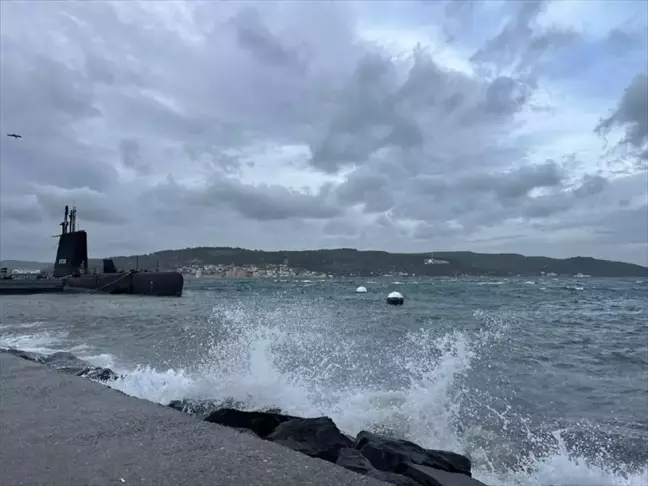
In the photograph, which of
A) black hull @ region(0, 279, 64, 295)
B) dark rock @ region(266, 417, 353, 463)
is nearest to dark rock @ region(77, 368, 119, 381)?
dark rock @ region(266, 417, 353, 463)

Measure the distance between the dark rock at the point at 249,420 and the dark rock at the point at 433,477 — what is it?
1668mm

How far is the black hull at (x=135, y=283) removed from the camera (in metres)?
55.6

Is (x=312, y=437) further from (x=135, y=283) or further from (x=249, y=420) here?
(x=135, y=283)

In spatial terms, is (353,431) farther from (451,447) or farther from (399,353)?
(399,353)

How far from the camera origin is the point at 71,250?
62.5m

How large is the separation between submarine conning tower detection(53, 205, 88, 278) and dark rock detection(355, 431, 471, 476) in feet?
205

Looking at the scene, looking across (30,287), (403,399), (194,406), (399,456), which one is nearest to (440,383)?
(403,399)

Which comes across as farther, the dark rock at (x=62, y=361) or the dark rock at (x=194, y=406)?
the dark rock at (x=62, y=361)

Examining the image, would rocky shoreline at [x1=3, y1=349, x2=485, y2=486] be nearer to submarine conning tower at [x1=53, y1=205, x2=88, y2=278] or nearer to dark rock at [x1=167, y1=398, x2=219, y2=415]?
dark rock at [x1=167, y1=398, x2=219, y2=415]

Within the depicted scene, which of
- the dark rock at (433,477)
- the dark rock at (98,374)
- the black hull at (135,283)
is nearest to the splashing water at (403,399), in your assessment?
the dark rock at (98,374)

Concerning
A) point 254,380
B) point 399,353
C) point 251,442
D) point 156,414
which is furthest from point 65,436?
point 399,353

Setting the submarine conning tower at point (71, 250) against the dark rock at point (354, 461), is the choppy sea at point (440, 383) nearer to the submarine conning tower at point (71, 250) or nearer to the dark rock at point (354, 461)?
the dark rock at point (354, 461)

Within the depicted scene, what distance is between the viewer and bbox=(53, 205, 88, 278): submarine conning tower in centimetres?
6175

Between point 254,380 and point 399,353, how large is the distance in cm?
648
